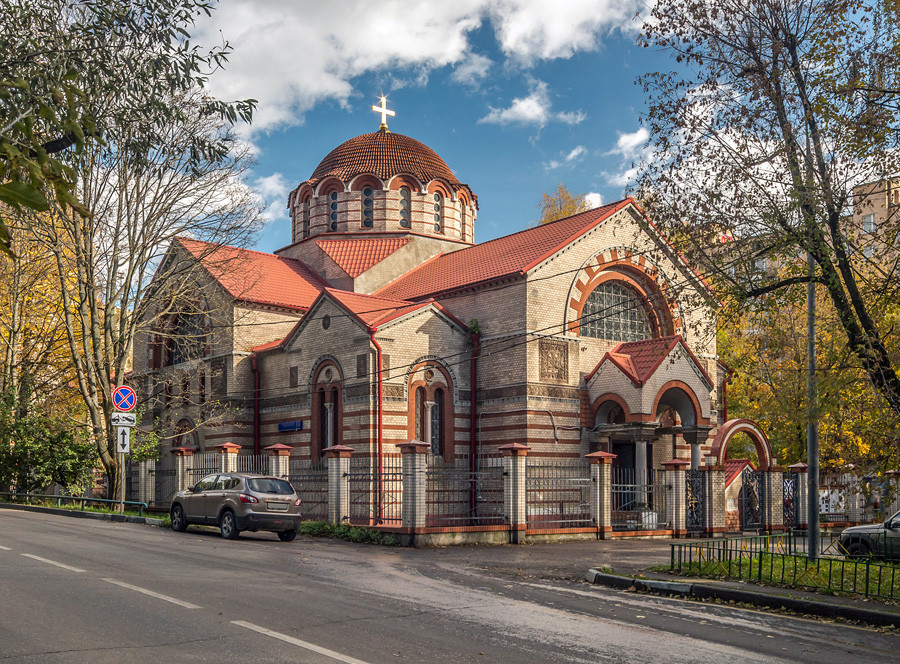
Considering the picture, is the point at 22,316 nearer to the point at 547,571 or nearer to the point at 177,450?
the point at 177,450

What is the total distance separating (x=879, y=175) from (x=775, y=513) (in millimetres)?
15332

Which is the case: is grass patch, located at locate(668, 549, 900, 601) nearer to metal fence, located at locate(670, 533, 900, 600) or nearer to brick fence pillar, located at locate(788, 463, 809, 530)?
metal fence, located at locate(670, 533, 900, 600)

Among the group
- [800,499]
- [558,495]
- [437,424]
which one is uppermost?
[437,424]

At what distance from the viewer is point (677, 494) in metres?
22.7

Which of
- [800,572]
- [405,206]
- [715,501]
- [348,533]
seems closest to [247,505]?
[348,533]

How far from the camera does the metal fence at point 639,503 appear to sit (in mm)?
22734

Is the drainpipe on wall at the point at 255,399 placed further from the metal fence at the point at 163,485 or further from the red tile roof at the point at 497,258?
the red tile roof at the point at 497,258

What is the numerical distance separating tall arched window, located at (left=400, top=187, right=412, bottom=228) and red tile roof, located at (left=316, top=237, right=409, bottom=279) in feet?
3.37

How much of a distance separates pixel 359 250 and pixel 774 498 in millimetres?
16885

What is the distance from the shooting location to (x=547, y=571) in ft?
47.3

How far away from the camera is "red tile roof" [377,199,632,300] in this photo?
2569cm

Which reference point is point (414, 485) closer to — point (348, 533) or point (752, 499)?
point (348, 533)

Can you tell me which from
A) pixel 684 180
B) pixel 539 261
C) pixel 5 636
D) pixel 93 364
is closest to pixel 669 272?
pixel 539 261

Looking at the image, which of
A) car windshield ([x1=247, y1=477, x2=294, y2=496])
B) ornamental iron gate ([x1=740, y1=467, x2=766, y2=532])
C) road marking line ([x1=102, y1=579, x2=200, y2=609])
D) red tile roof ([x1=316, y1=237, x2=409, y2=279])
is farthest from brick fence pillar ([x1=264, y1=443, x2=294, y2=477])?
ornamental iron gate ([x1=740, y1=467, x2=766, y2=532])
